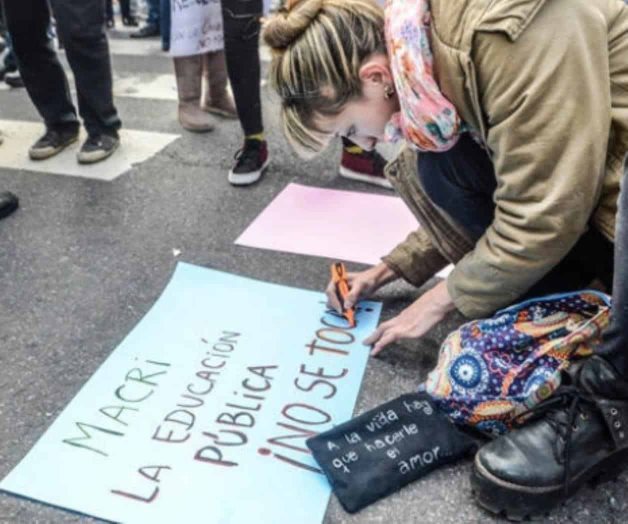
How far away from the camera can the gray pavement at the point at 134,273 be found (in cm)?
75

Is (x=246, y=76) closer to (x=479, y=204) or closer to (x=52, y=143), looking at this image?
(x=52, y=143)

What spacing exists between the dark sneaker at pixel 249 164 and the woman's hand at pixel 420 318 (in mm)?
717

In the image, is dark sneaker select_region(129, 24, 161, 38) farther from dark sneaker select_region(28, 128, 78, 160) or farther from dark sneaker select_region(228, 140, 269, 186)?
dark sneaker select_region(228, 140, 269, 186)

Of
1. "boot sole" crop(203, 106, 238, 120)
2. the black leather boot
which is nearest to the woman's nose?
the black leather boot

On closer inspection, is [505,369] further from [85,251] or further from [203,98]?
[203,98]

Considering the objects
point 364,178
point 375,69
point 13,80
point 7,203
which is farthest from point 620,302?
point 13,80

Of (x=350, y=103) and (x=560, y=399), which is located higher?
(x=350, y=103)

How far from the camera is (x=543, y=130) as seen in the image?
2.13 ft

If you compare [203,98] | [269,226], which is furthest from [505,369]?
[203,98]

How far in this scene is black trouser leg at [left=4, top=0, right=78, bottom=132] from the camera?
5.23ft

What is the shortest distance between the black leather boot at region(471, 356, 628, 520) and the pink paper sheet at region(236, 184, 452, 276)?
54 centimetres

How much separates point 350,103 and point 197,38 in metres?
1.15

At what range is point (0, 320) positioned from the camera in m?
1.06

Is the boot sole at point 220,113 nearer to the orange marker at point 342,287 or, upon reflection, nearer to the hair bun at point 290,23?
the orange marker at point 342,287
